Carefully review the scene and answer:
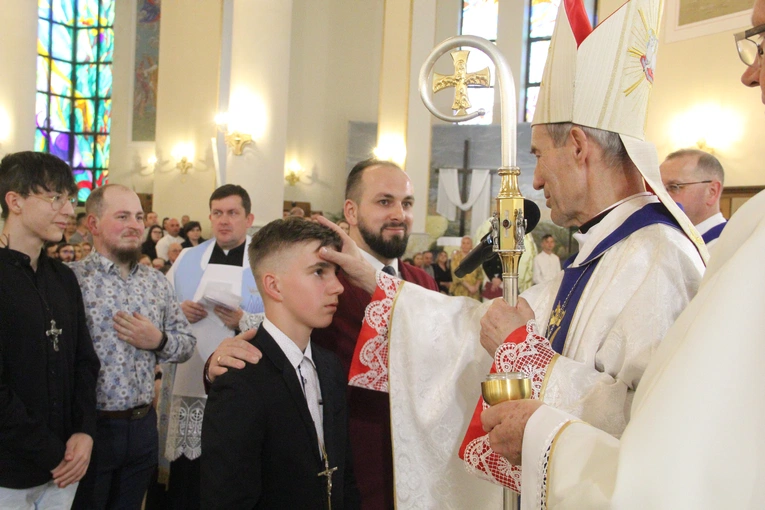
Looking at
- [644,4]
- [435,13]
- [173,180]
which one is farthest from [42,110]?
[644,4]

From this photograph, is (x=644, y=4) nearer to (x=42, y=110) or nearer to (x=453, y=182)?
(x=453, y=182)

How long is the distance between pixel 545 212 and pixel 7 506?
47.8 feet

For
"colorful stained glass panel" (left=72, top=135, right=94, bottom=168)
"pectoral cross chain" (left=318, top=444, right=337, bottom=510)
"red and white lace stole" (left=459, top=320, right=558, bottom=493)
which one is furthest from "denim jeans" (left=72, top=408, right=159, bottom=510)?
"colorful stained glass panel" (left=72, top=135, right=94, bottom=168)

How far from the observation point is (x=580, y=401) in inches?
64.8

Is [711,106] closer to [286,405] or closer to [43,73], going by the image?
[286,405]

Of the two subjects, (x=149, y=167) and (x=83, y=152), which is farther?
(x=83, y=152)

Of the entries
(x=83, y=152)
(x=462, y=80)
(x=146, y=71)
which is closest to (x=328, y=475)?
(x=462, y=80)

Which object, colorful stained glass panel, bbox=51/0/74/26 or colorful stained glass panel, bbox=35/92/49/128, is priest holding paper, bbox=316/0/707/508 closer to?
colorful stained glass panel, bbox=35/92/49/128

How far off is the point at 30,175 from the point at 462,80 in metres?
1.90

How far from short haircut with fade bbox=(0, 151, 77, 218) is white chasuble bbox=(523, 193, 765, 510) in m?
2.63

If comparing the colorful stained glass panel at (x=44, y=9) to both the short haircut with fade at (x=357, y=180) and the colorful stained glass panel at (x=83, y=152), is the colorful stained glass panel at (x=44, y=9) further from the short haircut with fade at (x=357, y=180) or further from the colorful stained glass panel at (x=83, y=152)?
the short haircut with fade at (x=357, y=180)

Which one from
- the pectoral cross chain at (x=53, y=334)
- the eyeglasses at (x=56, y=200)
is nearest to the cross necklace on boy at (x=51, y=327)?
the pectoral cross chain at (x=53, y=334)

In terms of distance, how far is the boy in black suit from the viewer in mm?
2016

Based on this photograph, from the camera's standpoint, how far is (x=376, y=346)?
2.41m
